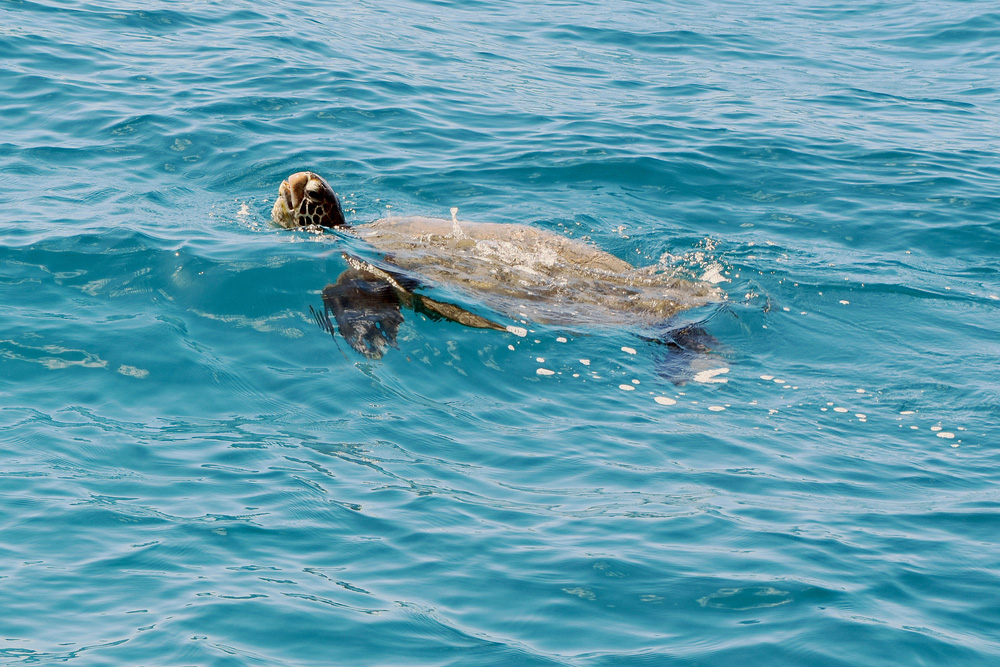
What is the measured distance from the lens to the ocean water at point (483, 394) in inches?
184

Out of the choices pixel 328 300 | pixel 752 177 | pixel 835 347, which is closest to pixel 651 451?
pixel 835 347

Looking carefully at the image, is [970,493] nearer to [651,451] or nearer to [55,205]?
[651,451]

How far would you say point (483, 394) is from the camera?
278 inches

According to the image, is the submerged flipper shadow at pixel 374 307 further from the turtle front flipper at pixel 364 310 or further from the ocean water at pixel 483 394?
the ocean water at pixel 483 394

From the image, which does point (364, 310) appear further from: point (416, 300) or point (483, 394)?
point (483, 394)

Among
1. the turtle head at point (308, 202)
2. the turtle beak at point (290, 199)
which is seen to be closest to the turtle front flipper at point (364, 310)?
the turtle head at point (308, 202)

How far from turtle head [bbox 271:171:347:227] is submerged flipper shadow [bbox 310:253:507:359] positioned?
3.40 feet

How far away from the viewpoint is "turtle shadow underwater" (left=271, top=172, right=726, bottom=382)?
7805 mm

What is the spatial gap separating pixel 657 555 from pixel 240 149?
326 inches

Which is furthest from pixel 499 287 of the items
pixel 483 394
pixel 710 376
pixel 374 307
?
pixel 710 376

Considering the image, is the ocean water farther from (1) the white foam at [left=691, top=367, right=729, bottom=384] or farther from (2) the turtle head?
(2) the turtle head

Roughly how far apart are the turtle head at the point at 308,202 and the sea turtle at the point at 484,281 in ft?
0.04

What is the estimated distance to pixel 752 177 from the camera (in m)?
11.9

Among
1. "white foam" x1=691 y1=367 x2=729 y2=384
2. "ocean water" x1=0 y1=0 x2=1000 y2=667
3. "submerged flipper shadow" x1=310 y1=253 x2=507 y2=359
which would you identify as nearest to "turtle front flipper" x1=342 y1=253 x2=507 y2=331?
"submerged flipper shadow" x1=310 y1=253 x2=507 y2=359
